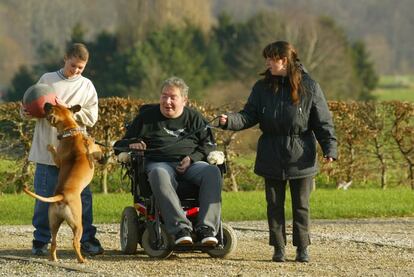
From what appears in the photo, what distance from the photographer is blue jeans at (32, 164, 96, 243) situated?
11250 millimetres

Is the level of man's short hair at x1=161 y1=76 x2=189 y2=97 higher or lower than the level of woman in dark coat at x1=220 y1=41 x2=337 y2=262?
higher

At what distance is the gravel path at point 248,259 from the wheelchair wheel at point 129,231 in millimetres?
94

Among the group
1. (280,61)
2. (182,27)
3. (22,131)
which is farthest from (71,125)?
(182,27)

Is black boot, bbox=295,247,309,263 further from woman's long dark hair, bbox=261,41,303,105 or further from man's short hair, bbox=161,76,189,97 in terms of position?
man's short hair, bbox=161,76,189,97

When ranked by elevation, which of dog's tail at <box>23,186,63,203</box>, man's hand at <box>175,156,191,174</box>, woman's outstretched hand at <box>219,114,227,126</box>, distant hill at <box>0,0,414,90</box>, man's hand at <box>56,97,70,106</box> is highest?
distant hill at <box>0,0,414,90</box>

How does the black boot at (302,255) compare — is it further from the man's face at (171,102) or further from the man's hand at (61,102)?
the man's hand at (61,102)

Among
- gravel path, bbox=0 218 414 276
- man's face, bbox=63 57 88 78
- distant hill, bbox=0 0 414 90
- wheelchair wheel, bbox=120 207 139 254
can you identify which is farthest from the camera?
distant hill, bbox=0 0 414 90

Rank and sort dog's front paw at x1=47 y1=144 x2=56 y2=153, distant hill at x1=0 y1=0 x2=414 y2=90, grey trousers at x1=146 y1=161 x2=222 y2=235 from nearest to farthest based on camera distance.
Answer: grey trousers at x1=146 y1=161 x2=222 y2=235
dog's front paw at x1=47 y1=144 x2=56 y2=153
distant hill at x1=0 y1=0 x2=414 y2=90

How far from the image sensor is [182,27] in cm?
6625

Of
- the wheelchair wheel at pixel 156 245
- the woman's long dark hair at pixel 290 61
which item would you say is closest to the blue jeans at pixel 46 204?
the wheelchair wheel at pixel 156 245

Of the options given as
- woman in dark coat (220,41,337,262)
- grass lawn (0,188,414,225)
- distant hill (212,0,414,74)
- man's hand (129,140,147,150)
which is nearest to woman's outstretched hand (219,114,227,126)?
woman in dark coat (220,41,337,262)

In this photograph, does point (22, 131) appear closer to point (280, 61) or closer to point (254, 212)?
point (254, 212)

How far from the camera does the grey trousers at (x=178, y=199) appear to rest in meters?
10.8

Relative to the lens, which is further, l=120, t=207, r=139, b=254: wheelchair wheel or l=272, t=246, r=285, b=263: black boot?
l=120, t=207, r=139, b=254: wheelchair wheel
